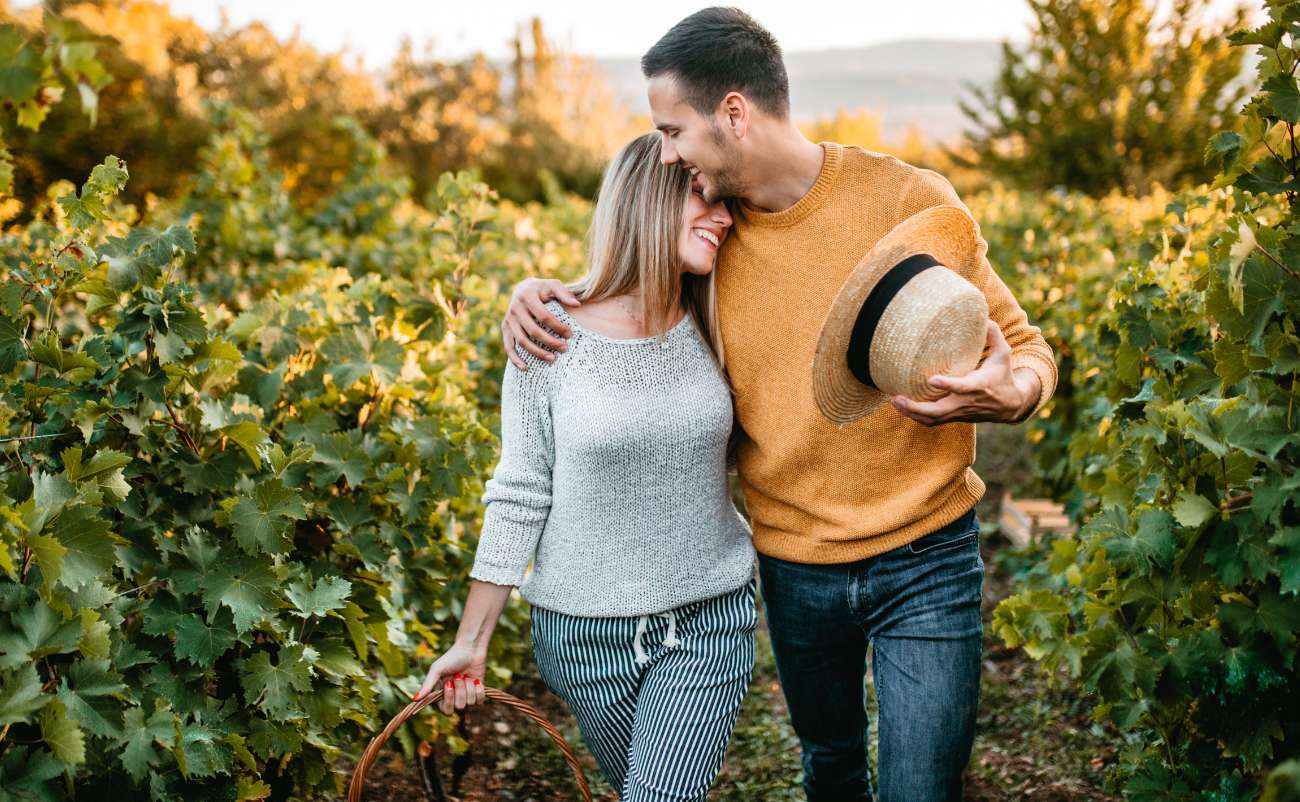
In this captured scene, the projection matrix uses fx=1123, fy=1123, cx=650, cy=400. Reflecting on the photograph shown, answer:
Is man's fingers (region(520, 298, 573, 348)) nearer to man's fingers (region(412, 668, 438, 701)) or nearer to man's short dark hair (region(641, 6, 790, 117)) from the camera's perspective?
man's short dark hair (region(641, 6, 790, 117))

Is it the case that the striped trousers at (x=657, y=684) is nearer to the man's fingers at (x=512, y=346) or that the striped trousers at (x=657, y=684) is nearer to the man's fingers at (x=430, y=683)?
the man's fingers at (x=430, y=683)

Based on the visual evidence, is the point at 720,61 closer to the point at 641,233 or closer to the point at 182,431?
the point at 641,233

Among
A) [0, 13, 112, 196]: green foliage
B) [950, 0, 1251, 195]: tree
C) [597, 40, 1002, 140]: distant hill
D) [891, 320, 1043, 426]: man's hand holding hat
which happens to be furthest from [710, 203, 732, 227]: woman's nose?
[597, 40, 1002, 140]: distant hill

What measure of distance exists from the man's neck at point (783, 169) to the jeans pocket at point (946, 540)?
83 centimetres

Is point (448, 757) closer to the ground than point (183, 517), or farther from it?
closer to the ground

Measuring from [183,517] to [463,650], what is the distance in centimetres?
68

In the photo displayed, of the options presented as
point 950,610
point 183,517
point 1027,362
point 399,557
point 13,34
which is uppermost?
point 13,34

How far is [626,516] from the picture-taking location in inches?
98.9

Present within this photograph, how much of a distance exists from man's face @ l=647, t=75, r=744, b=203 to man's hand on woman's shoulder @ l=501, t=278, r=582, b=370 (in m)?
0.39

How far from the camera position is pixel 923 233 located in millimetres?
2340

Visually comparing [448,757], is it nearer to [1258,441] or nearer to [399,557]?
[399,557]

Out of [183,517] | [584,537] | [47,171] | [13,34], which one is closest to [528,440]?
[584,537]

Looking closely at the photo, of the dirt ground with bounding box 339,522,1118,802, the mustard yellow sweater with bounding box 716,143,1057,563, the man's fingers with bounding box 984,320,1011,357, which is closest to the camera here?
the man's fingers with bounding box 984,320,1011,357

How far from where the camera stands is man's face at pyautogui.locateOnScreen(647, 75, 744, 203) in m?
2.53
